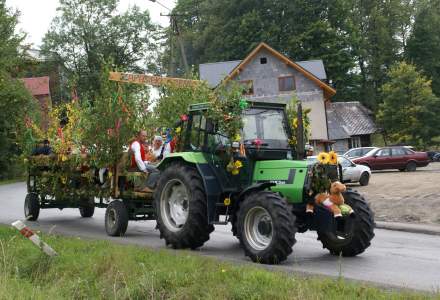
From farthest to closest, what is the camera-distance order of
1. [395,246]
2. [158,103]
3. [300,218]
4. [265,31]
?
[265,31] → [158,103] → [395,246] → [300,218]

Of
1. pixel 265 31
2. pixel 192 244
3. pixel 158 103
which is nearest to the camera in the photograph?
pixel 192 244

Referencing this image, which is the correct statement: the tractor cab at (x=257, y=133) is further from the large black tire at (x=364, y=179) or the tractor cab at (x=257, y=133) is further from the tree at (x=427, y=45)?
the tree at (x=427, y=45)

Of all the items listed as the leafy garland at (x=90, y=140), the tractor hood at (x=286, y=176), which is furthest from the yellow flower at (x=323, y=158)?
the leafy garland at (x=90, y=140)

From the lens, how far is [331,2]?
6244 cm

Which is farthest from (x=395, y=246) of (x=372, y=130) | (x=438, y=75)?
(x=438, y=75)

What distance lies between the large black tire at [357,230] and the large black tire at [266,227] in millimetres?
1164

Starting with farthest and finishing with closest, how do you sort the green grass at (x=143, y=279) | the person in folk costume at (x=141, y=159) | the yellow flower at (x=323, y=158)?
1. the person in folk costume at (x=141, y=159)
2. the yellow flower at (x=323, y=158)
3. the green grass at (x=143, y=279)

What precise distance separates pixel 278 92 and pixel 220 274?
42.3 metres

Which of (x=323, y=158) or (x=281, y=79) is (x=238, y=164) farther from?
(x=281, y=79)

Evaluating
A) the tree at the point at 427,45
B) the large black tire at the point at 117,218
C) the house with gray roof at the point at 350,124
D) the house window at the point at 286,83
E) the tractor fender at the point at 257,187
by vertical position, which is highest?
the tree at the point at 427,45

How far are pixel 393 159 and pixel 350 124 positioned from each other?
88.5 ft

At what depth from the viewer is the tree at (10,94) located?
17859 millimetres

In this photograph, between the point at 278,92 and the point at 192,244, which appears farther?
the point at 278,92

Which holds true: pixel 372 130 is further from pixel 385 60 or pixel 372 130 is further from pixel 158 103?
pixel 158 103
